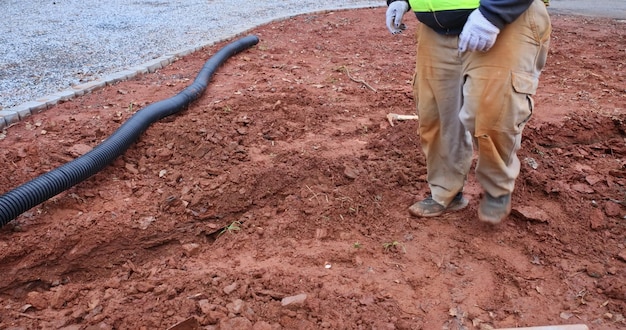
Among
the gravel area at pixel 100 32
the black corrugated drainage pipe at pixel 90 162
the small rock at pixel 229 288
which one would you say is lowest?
the small rock at pixel 229 288

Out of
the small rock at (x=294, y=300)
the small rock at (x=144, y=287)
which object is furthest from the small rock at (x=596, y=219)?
the small rock at (x=144, y=287)

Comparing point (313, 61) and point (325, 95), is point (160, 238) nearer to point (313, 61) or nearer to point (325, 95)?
point (325, 95)

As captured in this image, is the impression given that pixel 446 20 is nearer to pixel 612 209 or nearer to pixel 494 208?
pixel 494 208

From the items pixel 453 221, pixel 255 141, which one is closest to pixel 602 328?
pixel 453 221

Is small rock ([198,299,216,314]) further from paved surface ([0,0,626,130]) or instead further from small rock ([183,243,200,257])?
paved surface ([0,0,626,130])

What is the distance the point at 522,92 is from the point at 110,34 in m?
6.51

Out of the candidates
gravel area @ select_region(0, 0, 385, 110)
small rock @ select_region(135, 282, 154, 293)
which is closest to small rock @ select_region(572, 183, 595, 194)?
small rock @ select_region(135, 282, 154, 293)

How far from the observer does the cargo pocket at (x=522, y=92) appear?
2.15 metres

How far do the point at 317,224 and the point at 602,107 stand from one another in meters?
3.02

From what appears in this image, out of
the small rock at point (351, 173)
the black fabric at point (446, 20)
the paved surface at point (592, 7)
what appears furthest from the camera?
the paved surface at point (592, 7)

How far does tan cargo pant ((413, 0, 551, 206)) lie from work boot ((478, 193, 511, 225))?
5 centimetres

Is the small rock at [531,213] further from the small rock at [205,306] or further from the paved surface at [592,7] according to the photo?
the paved surface at [592,7]

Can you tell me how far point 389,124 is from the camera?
409cm

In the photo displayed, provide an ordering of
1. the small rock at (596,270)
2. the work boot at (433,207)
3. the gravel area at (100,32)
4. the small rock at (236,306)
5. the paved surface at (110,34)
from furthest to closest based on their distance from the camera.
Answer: the gravel area at (100,32)
the paved surface at (110,34)
the work boot at (433,207)
the small rock at (596,270)
the small rock at (236,306)
